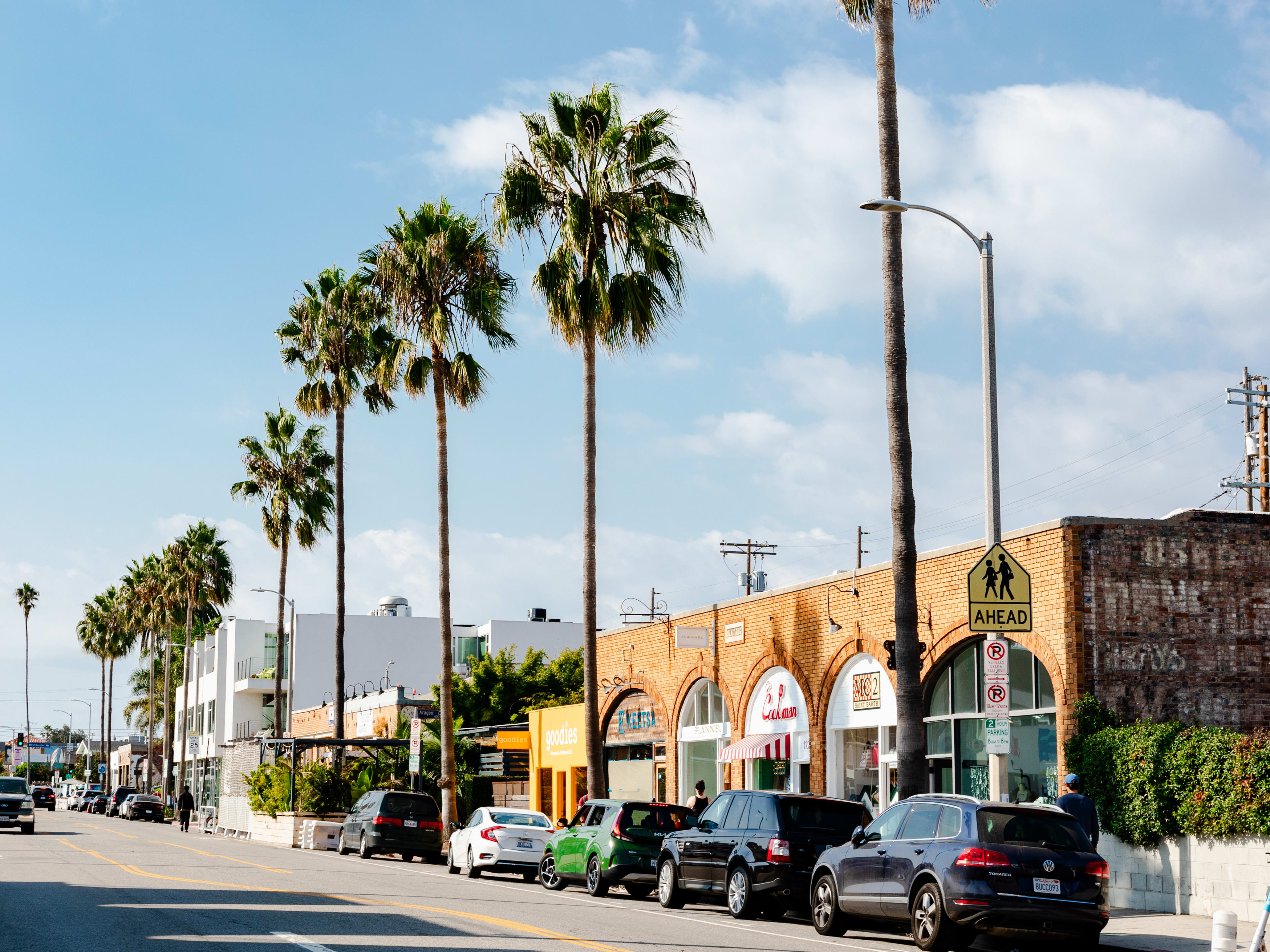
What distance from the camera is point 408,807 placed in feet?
111

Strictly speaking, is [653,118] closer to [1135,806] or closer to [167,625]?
[1135,806]

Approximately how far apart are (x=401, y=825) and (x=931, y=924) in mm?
20771

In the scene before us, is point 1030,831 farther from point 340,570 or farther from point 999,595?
point 340,570

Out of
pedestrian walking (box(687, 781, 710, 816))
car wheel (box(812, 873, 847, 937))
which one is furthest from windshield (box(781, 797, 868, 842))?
pedestrian walking (box(687, 781, 710, 816))

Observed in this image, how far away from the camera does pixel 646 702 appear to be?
117 feet

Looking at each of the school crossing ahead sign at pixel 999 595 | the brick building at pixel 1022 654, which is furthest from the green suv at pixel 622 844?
the school crossing ahead sign at pixel 999 595

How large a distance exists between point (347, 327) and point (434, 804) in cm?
1595

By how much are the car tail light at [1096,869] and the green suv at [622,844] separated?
738cm

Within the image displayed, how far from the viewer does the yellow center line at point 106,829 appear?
4559 cm

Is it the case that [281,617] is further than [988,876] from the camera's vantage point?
Yes

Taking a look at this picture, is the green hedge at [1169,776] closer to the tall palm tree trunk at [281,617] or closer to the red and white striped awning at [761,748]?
the red and white striped awning at [761,748]

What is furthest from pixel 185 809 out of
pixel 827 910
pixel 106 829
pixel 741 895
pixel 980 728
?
pixel 827 910

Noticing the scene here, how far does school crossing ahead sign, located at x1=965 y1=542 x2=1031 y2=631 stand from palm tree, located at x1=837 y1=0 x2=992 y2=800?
1705 mm

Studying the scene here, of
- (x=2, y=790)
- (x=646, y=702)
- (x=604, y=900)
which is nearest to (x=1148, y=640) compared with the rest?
(x=604, y=900)
